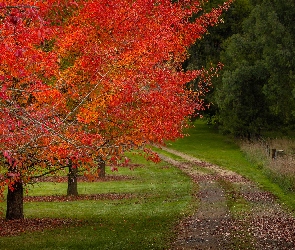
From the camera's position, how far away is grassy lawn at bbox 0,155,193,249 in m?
18.1

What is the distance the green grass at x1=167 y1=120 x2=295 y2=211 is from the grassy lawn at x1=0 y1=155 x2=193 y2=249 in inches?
120

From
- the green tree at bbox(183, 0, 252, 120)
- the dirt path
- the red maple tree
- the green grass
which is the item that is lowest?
the green grass

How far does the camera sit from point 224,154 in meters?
56.4

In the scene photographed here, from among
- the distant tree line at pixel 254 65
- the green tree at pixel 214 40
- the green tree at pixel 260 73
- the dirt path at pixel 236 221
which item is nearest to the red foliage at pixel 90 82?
the dirt path at pixel 236 221

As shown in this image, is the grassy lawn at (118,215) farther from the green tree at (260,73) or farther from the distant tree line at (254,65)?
the distant tree line at (254,65)

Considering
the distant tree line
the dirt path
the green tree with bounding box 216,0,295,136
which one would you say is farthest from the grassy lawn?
the distant tree line

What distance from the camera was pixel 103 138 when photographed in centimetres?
1783

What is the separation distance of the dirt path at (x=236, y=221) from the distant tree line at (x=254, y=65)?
19061 millimetres

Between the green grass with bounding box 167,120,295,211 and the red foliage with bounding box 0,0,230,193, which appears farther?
the green grass with bounding box 167,120,295,211

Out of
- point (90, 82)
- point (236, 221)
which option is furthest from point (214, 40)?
point (90, 82)

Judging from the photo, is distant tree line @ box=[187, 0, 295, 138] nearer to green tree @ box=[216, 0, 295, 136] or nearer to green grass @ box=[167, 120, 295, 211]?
green tree @ box=[216, 0, 295, 136]

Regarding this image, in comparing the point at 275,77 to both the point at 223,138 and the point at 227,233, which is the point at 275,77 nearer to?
the point at 223,138

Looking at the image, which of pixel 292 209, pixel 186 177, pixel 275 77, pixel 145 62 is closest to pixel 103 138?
pixel 145 62

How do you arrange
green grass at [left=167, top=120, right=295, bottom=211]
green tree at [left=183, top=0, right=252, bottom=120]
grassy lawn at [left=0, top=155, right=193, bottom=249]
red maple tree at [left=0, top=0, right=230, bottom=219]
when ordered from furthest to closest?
1. green tree at [left=183, top=0, right=252, bottom=120]
2. green grass at [left=167, top=120, right=295, bottom=211]
3. grassy lawn at [left=0, top=155, right=193, bottom=249]
4. red maple tree at [left=0, top=0, right=230, bottom=219]
